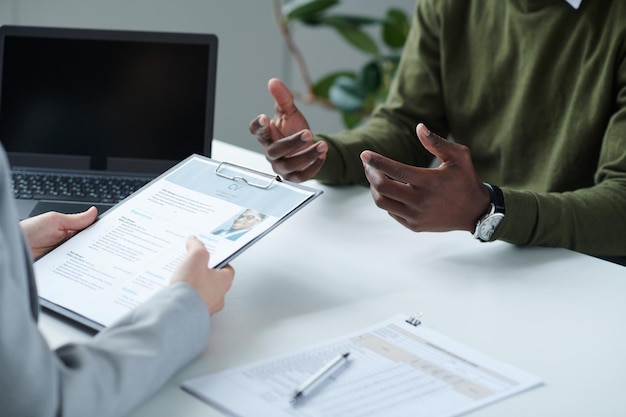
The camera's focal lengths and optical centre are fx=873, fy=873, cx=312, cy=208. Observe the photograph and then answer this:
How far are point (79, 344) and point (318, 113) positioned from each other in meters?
2.62

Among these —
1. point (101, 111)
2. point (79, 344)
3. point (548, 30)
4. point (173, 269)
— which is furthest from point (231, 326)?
point (548, 30)

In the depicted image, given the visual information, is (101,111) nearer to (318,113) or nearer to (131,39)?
(131,39)

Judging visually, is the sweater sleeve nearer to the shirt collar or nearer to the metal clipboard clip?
the shirt collar

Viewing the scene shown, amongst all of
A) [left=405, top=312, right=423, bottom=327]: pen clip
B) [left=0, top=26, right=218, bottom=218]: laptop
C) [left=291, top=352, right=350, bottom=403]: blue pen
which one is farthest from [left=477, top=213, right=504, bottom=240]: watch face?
[left=0, top=26, right=218, bottom=218]: laptop

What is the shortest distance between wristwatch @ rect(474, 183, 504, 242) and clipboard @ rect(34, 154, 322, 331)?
26 cm

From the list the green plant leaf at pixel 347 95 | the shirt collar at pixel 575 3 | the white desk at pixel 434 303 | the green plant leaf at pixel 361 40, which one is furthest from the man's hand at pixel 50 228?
the green plant leaf at pixel 361 40

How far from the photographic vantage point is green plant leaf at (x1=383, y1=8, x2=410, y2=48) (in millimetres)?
2680

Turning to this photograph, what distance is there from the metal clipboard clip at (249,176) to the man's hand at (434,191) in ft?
0.42

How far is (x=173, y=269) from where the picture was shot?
3.06 feet

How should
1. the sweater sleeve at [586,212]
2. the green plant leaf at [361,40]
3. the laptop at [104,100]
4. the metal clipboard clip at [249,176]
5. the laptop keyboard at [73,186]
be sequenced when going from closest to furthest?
the metal clipboard clip at [249,176] → the sweater sleeve at [586,212] → the laptop keyboard at [73,186] → the laptop at [104,100] → the green plant leaf at [361,40]

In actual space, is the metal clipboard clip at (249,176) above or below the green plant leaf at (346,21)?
below

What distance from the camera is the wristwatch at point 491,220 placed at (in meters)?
1.15

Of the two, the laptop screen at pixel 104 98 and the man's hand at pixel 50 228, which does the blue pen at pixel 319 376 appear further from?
the laptop screen at pixel 104 98

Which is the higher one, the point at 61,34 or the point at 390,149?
the point at 61,34
